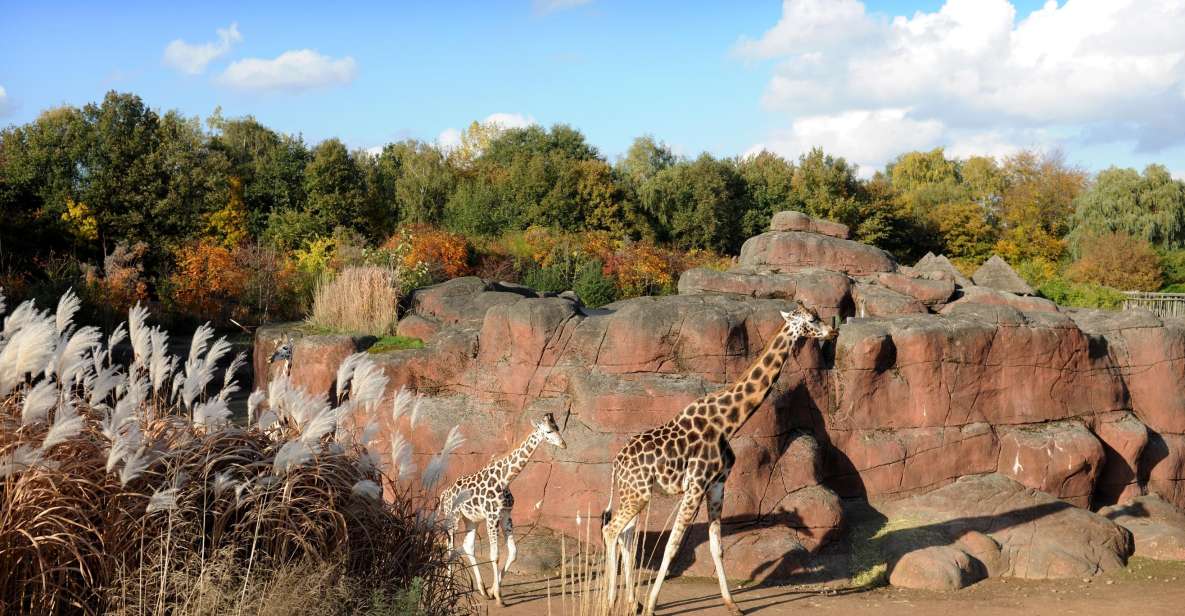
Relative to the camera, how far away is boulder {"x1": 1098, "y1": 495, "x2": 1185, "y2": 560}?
11977mm

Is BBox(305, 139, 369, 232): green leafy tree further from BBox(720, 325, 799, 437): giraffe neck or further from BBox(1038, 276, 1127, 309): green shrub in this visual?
BBox(720, 325, 799, 437): giraffe neck

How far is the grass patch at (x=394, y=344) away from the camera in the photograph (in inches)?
534

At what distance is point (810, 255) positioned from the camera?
19.6 meters

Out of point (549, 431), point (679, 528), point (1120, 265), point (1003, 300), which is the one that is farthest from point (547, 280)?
point (1120, 265)

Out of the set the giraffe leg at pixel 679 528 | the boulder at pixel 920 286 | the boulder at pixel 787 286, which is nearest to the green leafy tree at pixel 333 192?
the boulder at pixel 787 286

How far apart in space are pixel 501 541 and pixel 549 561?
0.86 meters

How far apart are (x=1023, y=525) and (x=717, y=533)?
4114mm

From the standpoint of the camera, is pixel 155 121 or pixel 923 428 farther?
pixel 155 121

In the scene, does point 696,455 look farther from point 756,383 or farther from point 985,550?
point 985,550

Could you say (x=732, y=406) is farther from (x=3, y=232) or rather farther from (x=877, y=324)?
(x=3, y=232)

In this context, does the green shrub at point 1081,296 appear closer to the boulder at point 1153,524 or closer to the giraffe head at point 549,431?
the boulder at point 1153,524

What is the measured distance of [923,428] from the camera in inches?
504

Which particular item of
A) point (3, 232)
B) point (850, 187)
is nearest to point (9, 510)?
point (3, 232)

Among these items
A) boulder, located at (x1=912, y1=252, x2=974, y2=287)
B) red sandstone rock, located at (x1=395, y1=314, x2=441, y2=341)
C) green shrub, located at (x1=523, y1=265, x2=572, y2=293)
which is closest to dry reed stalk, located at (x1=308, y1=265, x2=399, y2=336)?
red sandstone rock, located at (x1=395, y1=314, x2=441, y2=341)
